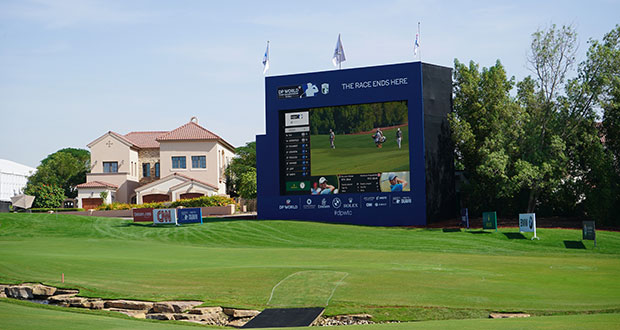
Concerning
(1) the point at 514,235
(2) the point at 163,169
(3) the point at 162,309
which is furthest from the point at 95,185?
(3) the point at 162,309

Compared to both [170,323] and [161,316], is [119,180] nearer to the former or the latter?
[161,316]

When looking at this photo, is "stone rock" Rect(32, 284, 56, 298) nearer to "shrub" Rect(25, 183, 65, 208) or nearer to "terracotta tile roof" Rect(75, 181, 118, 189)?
"terracotta tile roof" Rect(75, 181, 118, 189)

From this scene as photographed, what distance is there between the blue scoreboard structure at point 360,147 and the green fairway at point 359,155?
0.07 m

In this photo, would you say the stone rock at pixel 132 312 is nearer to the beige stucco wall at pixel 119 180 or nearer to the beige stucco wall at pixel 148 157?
the beige stucco wall at pixel 119 180

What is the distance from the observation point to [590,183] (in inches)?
1748

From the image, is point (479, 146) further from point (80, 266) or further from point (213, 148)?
point (213, 148)

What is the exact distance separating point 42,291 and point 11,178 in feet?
267

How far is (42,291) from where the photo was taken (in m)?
22.8

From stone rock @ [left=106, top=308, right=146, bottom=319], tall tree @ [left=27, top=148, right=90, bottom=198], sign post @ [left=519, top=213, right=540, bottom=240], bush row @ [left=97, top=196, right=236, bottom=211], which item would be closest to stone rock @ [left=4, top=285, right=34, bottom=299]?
stone rock @ [left=106, top=308, right=146, bottom=319]

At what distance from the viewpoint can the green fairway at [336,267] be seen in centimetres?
1975

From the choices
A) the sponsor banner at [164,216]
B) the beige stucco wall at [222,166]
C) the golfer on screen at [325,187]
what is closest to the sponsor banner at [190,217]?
the sponsor banner at [164,216]

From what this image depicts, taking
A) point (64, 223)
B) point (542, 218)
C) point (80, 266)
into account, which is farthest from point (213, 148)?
point (80, 266)

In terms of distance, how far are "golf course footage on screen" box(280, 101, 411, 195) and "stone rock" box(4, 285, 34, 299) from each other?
81.5 feet

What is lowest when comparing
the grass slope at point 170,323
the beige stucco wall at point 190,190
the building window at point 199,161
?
the grass slope at point 170,323
